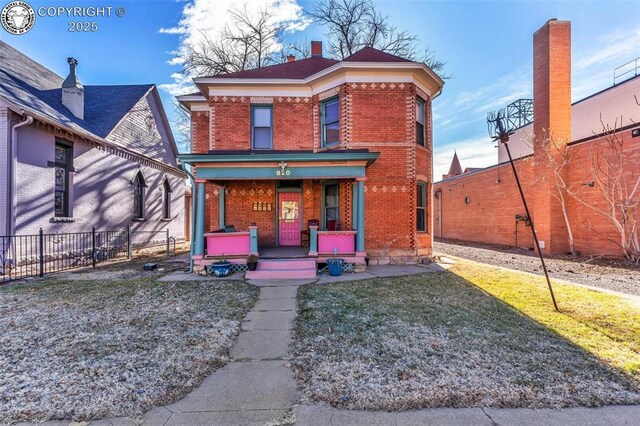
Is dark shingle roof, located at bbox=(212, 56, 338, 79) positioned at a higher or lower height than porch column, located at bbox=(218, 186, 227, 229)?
higher

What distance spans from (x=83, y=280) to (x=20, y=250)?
3.02 meters

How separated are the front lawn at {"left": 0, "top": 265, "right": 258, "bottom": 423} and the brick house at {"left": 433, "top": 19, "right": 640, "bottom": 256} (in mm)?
14202

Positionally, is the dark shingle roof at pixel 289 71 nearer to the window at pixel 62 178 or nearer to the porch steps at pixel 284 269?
the window at pixel 62 178

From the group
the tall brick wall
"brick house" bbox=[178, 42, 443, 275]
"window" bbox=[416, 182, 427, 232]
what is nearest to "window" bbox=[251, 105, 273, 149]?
"brick house" bbox=[178, 42, 443, 275]

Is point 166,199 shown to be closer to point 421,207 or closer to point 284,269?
point 284,269

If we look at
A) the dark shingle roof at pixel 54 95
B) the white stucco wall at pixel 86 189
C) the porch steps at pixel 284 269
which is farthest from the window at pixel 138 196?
the porch steps at pixel 284 269

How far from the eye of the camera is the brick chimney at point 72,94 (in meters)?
13.0

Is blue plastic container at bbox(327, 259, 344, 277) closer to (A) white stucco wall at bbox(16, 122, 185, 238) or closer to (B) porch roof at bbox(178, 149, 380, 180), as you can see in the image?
(B) porch roof at bbox(178, 149, 380, 180)

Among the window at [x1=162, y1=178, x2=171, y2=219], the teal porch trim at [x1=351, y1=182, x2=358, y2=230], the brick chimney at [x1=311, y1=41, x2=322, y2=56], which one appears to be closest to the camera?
the teal porch trim at [x1=351, y1=182, x2=358, y2=230]

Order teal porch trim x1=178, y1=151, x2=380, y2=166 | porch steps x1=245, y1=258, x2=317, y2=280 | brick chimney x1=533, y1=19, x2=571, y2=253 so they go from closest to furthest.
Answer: porch steps x1=245, y1=258, x2=317, y2=280
teal porch trim x1=178, y1=151, x2=380, y2=166
brick chimney x1=533, y1=19, x2=571, y2=253

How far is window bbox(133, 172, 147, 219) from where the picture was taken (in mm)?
15516

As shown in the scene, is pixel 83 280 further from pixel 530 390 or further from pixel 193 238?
pixel 530 390

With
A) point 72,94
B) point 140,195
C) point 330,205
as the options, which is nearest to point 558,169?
point 330,205

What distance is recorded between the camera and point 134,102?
15664mm
